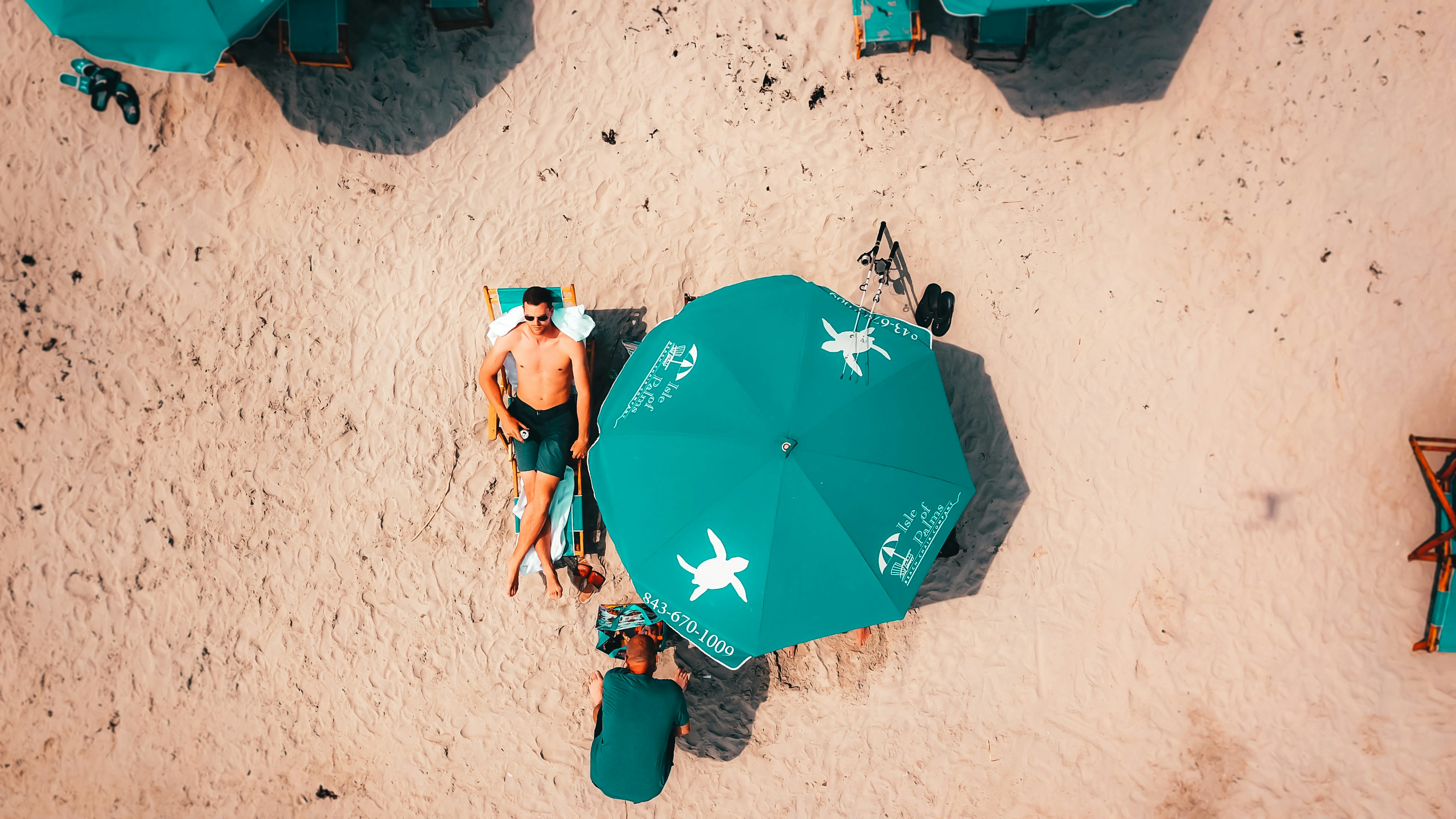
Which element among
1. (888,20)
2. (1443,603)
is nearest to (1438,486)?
(1443,603)

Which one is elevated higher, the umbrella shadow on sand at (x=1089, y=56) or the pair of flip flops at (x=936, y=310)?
the umbrella shadow on sand at (x=1089, y=56)

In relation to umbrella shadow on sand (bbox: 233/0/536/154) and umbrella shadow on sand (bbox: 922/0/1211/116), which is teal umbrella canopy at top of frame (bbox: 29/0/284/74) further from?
umbrella shadow on sand (bbox: 922/0/1211/116)

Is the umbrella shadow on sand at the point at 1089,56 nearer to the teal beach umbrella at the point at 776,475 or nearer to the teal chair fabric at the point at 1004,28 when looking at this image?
the teal chair fabric at the point at 1004,28

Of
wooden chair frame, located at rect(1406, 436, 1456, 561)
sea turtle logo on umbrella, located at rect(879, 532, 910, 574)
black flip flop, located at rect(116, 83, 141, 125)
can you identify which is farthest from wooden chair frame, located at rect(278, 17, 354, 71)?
wooden chair frame, located at rect(1406, 436, 1456, 561)

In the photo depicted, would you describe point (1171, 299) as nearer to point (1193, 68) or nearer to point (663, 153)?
point (1193, 68)

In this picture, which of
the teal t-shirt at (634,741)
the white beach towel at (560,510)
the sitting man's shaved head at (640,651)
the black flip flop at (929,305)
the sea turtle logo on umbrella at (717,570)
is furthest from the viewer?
the black flip flop at (929,305)

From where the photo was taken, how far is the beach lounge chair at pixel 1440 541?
5.74 m

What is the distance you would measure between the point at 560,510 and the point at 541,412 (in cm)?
88

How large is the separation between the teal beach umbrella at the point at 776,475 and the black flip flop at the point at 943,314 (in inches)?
56.3

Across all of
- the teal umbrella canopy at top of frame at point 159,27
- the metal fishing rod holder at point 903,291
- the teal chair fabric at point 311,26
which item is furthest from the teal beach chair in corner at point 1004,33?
the teal umbrella canopy at top of frame at point 159,27

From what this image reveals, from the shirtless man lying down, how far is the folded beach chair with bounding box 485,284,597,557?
8 cm

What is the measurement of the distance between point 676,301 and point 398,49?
338cm

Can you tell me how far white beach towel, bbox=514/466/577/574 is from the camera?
5.97 meters

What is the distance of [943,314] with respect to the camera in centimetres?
612
